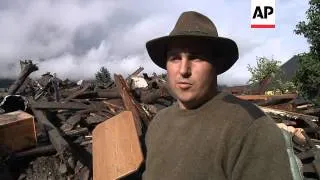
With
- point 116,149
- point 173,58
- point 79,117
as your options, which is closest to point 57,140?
point 79,117

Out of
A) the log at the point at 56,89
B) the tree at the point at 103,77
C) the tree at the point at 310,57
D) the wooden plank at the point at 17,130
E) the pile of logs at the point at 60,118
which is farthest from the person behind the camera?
the tree at the point at 310,57

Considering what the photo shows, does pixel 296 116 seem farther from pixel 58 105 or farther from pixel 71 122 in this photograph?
pixel 58 105

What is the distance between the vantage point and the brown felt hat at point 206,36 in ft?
7.22

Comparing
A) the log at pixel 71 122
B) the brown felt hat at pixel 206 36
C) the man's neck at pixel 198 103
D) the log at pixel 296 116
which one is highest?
the brown felt hat at pixel 206 36

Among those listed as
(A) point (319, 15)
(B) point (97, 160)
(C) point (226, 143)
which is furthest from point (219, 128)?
(A) point (319, 15)

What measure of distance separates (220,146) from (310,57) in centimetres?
2705

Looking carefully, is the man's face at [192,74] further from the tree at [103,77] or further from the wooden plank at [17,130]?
the tree at [103,77]

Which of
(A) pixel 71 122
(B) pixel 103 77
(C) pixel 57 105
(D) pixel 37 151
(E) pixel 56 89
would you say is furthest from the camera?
(B) pixel 103 77

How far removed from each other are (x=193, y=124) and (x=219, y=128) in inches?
8.2

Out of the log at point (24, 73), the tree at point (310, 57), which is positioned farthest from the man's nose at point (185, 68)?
the tree at point (310, 57)

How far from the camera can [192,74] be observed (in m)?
2.16

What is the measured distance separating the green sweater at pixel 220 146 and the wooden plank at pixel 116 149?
1.71 m

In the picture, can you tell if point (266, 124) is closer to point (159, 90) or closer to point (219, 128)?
point (219, 128)

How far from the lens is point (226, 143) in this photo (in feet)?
6.37
